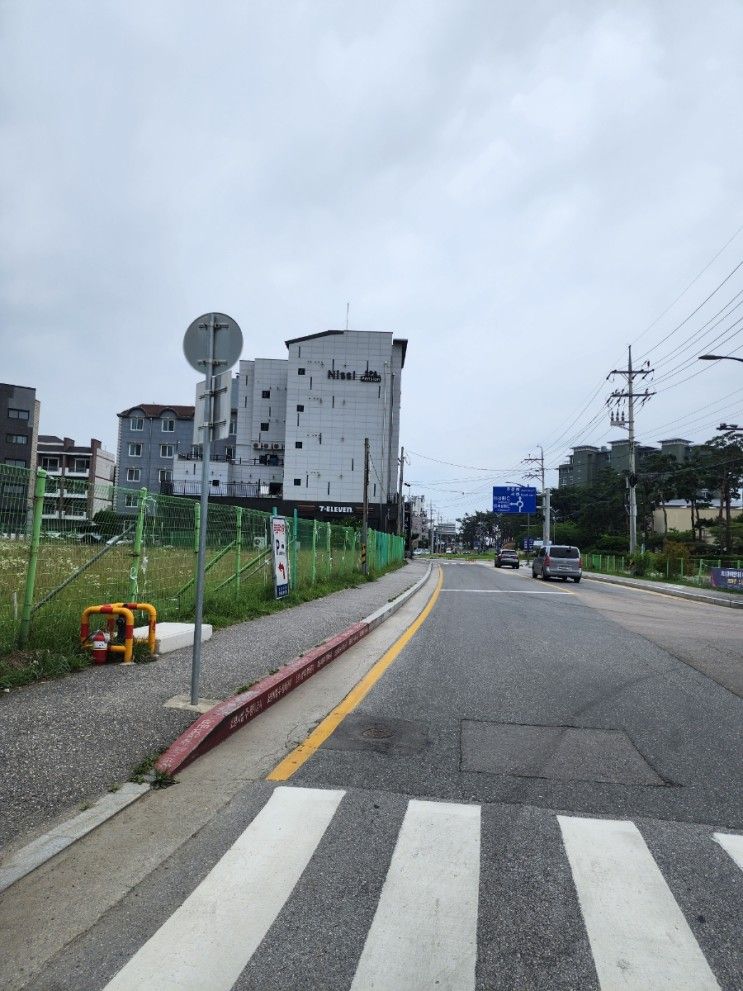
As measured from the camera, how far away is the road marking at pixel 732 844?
11.6 ft

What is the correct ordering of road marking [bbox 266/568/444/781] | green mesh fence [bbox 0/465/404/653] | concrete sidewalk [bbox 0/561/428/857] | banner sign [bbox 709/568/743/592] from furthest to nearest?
banner sign [bbox 709/568/743/592]
green mesh fence [bbox 0/465/404/653]
road marking [bbox 266/568/444/781]
concrete sidewalk [bbox 0/561/428/857]

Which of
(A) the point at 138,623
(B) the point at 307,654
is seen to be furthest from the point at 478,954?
(A) the point at 138,623

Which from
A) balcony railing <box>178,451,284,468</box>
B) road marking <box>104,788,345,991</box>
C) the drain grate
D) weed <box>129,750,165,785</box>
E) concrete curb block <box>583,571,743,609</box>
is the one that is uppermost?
balcony railing <box>178,451,284,468</box>

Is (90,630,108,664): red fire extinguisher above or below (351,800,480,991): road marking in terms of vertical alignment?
above

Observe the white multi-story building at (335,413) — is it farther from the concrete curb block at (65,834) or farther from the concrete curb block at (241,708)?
the concrete curb block at (65,834)

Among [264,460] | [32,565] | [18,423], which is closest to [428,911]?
[32,565]

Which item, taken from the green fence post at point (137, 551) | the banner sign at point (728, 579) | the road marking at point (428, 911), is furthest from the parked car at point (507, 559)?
the road marking at point (428, 911)

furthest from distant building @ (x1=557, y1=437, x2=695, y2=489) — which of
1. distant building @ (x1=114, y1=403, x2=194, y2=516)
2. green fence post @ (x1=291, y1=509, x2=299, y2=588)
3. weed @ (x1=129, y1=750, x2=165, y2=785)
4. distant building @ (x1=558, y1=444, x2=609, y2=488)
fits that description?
weed @ (x1=129, y1=750, x2=165, y2=785)

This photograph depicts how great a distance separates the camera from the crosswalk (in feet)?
8.38

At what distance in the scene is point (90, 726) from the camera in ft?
16.6

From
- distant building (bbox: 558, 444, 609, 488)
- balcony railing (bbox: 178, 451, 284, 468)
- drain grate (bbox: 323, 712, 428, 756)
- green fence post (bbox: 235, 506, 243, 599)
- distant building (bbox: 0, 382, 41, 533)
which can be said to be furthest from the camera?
distant building (bbox: 558, 444, 609, 488)

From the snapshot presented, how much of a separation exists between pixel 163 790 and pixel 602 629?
1070 cm

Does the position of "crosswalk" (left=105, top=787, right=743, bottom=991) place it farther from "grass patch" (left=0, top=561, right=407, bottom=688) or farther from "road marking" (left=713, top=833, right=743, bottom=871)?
"grass patch" (left=0, top=561, right=407, bottom=688)

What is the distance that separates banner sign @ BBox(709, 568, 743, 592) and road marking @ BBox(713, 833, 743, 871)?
28.1 m
